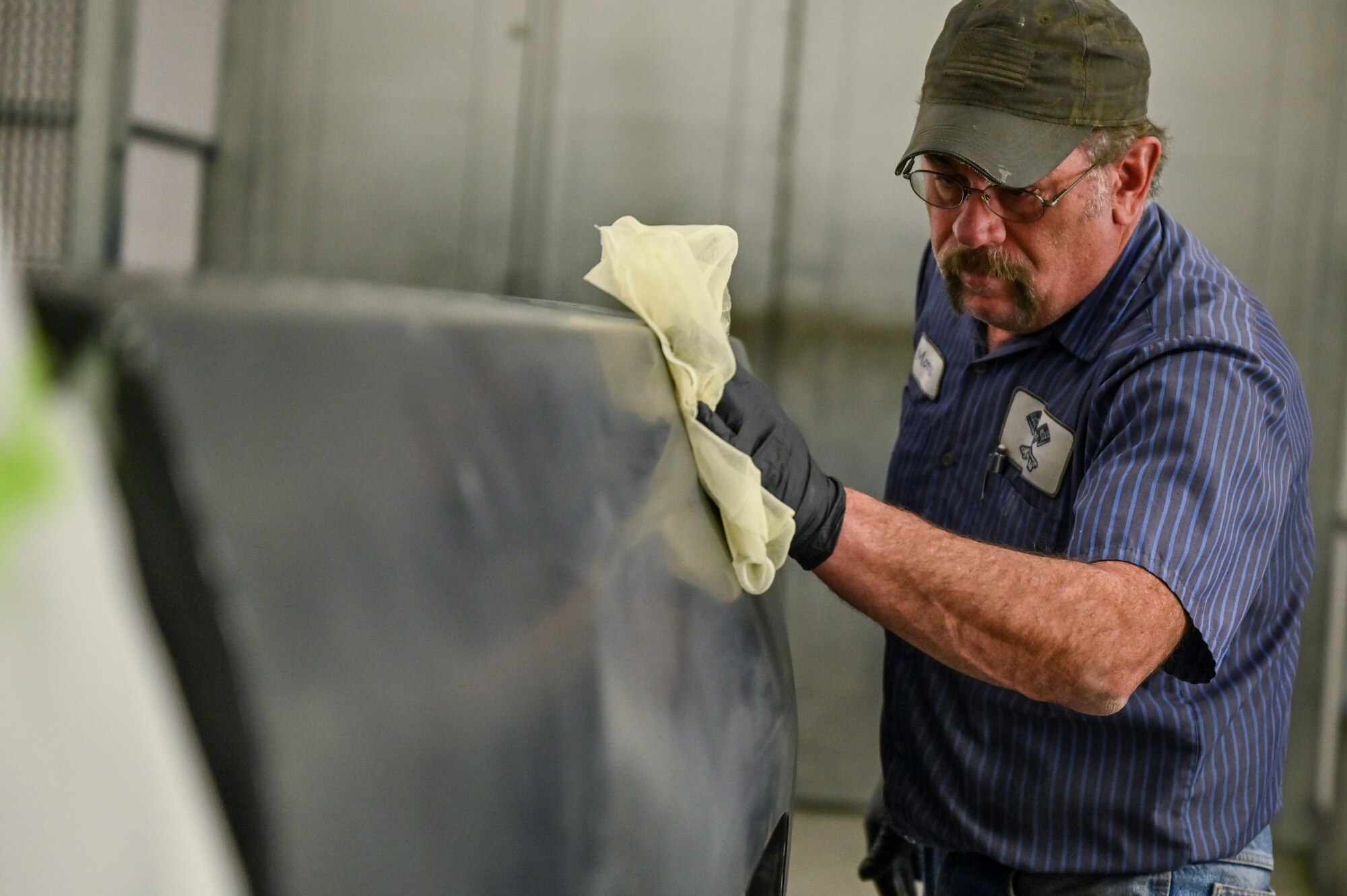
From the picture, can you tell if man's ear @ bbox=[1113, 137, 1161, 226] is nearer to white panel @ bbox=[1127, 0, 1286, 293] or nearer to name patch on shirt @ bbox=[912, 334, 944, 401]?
name patch on shirt @ bbox=[912, 334, 944, 401]

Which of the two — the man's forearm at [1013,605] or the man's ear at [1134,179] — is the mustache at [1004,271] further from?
the man's forearm at [1013,605]

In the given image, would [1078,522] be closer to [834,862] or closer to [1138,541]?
[1138,541]

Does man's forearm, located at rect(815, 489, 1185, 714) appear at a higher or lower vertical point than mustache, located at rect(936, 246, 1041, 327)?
lower

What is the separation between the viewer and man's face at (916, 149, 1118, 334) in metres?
1.24

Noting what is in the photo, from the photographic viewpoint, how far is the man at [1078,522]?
991 millimetres

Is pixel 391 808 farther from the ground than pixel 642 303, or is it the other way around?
pixel 642 303

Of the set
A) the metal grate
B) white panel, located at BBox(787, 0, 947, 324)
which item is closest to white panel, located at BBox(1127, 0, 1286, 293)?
white panel, located at BBox(787, 0, 947, 324)

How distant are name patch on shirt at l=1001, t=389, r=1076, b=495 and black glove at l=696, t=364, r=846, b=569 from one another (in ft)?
1.10

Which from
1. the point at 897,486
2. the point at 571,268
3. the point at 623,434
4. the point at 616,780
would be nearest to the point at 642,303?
the point at 623,434

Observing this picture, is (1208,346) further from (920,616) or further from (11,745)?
(11,745)

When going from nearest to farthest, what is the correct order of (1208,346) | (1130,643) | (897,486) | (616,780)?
(616,780) < (1130,643) < (1208,346) < (897,486)

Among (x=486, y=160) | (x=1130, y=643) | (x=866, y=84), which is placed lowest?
(x=1130, y=643)

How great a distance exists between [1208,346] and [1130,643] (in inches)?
11.9

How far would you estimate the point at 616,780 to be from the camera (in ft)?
1.90
